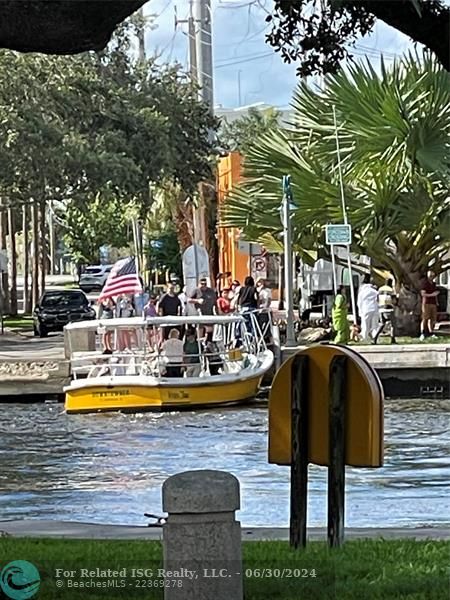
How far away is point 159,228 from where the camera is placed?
67.1 metres

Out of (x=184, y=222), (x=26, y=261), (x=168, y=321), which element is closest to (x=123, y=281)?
(x=168, y=321)

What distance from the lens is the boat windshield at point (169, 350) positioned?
25.9 m

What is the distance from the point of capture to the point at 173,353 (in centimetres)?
2600

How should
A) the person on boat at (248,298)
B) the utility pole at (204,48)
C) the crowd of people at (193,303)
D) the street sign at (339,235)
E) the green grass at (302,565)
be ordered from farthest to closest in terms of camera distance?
1. the person on boat at (248,298)
2. the crowd of people at (193,303)
3. the street sign at (339,235)
4. the utility pole at (204,48)
5. the green grass at (302,565)

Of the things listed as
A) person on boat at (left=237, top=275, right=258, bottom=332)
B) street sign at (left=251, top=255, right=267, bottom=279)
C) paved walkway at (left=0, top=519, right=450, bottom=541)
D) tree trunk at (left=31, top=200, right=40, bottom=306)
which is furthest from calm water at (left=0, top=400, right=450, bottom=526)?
tree trunk at (left=31, top=200, right=40, bottom=306)

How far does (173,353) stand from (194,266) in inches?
332

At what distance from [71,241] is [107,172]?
60.6 m

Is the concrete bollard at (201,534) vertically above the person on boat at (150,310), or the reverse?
the person on boat at (150,310)

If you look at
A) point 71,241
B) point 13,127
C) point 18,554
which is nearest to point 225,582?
point 18,554

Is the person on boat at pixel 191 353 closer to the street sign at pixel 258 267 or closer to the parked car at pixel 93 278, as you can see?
the street sign at pixel 258 267

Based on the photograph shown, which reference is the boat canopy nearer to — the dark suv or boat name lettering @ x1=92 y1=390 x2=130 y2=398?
boat name lettering @ x1=92 y1=390 x2=130 y2=398

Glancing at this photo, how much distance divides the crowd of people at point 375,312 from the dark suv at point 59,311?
1364cm

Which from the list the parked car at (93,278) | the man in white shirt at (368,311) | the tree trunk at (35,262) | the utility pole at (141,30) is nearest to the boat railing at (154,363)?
the man in white shirt at (368,311)

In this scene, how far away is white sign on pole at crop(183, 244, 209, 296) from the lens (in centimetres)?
3416
